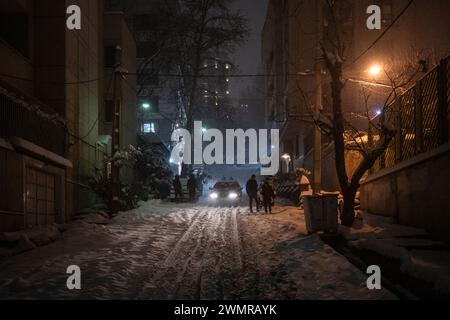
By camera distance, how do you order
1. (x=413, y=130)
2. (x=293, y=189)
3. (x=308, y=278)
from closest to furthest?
1. (x=308, y=278)
2. (x=413, y=130)
3. (x=293, y=189)

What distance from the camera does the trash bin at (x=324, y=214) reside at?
46.0 feet

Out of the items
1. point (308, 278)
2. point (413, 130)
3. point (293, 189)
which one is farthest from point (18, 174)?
point (293, 189)

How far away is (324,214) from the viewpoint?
1407 cm

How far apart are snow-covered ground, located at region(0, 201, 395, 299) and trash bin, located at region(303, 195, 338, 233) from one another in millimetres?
516

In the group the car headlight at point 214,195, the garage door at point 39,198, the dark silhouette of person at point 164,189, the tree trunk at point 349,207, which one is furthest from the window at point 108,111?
the tree trunk at point 349,207

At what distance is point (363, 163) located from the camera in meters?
14.8

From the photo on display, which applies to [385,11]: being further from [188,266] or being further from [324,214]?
[188,266]

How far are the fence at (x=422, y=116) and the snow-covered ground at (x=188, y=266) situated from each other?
3764mm

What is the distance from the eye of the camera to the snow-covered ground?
26.7 feet

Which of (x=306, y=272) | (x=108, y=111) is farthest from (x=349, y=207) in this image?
(x=108, y=111)

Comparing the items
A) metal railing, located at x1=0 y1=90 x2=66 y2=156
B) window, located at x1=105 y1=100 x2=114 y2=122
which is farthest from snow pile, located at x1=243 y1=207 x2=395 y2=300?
window, located at x1=105 y1=100 x2=114 y2=122
